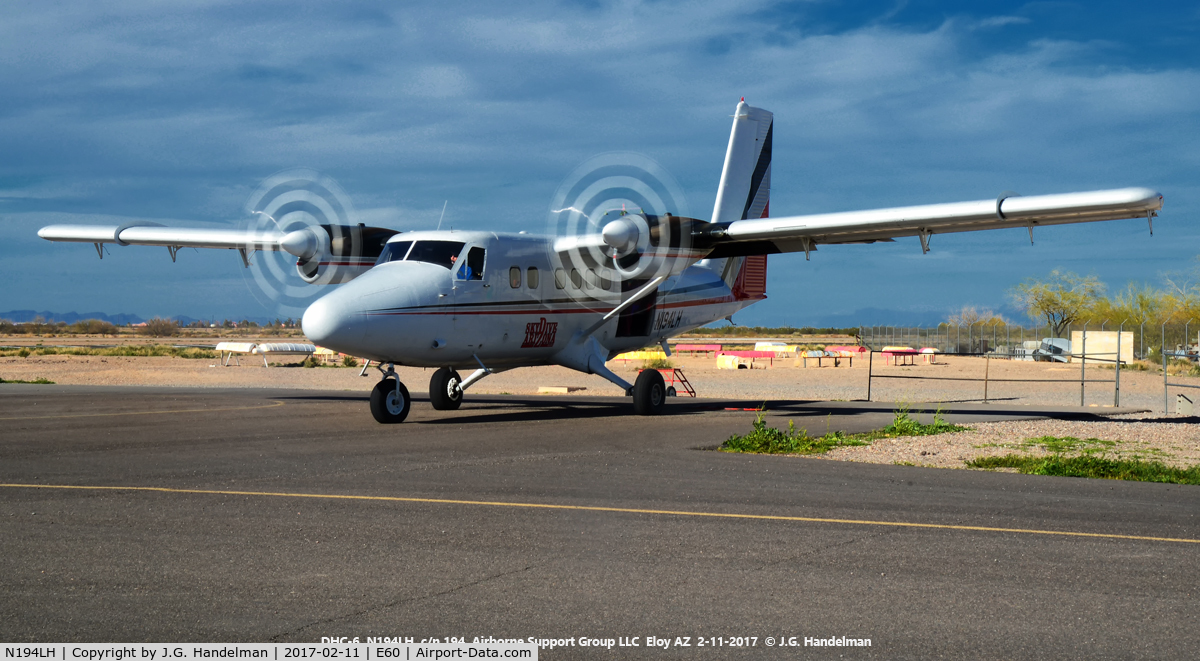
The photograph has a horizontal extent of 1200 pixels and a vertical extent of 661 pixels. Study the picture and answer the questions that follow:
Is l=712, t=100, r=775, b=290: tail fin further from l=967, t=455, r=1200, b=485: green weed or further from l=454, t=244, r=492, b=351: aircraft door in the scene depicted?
l=967, t=455, r=1200, b=485: green weed

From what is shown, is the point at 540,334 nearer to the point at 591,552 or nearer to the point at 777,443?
the point at 777,443

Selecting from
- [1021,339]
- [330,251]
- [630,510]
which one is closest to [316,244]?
[330,251]

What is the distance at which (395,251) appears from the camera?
18547 millimetres

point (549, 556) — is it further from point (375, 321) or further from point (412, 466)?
point (375, 321)

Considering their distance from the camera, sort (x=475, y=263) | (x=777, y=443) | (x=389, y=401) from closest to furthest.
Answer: (x=777, y=443)
(x=389, y=401)
(x=475, y=263)

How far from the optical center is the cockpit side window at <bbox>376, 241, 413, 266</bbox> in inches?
725

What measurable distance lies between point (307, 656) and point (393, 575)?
1.59 m

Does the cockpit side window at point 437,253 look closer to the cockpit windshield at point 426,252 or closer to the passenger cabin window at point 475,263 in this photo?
the cockpit windshield at point 426,252

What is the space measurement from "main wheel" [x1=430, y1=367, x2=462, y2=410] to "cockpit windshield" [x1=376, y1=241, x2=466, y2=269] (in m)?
3.41

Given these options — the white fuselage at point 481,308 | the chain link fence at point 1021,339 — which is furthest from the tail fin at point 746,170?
the chain link fence at point 1021,339

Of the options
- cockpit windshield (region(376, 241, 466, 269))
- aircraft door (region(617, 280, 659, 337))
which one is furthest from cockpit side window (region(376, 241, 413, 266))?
aircraft door (region(617, 280, 659, 337))

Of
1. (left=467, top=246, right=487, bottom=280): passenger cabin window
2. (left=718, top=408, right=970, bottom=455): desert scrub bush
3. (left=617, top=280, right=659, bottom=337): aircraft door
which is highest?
(left=467, top=246, right=487, bottom=280): passenger cabin window

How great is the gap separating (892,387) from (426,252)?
22.6m

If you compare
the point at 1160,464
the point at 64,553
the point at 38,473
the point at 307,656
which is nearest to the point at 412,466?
the point at 38,473
